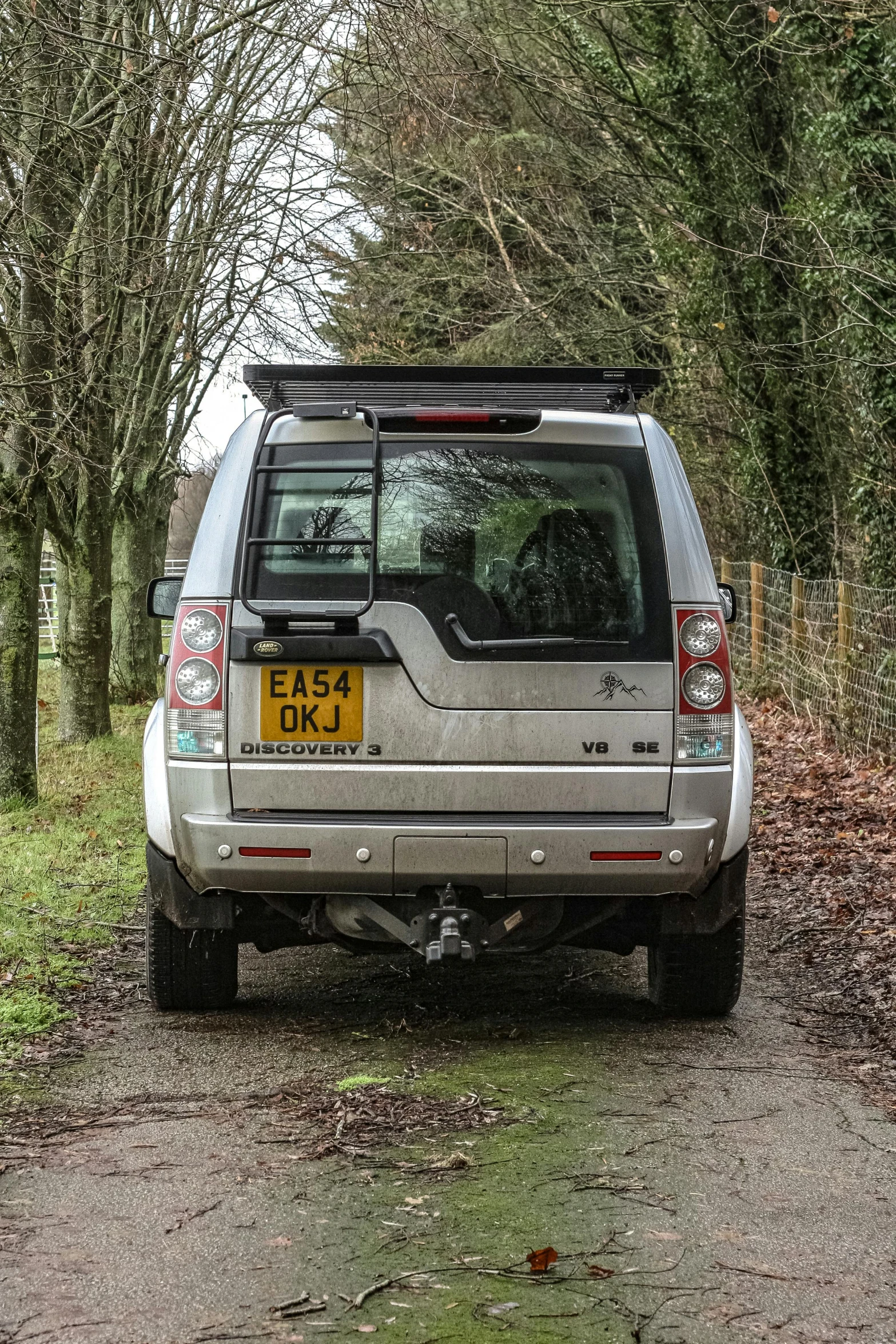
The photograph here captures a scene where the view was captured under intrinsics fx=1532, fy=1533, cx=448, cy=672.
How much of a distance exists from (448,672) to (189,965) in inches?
63.5

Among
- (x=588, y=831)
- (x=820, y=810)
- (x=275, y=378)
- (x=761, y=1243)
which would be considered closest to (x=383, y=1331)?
(x=761, y=1243)

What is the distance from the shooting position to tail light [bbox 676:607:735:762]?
507 centimetres

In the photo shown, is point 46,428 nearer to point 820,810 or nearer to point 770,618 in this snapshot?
point 820,810

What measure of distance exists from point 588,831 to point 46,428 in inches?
286

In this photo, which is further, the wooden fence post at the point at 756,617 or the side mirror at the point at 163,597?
the wooden fence post at the point at 756,617

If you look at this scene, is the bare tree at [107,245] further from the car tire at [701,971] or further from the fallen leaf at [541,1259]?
the fallen leaf at [541,1259]

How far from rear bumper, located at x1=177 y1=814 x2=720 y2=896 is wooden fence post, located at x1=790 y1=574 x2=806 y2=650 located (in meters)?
12.1

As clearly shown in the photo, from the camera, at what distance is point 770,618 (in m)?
19.2

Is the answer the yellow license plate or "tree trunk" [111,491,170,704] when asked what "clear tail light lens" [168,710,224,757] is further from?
"tree trunk" [111,491,170,704]

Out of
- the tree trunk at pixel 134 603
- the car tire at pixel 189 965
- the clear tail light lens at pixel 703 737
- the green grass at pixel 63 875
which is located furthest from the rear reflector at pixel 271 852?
the tree trunk at pixel 134 603

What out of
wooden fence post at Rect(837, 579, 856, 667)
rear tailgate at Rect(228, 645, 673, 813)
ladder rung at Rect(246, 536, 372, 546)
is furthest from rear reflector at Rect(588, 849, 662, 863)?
wooden fence post at Rect(837, 579, 856, 667)

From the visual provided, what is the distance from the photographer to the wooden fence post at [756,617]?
1961 centimetres

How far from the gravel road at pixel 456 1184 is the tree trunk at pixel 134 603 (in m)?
15.8

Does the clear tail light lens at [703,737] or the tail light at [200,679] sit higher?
the tail light at [200,679]
